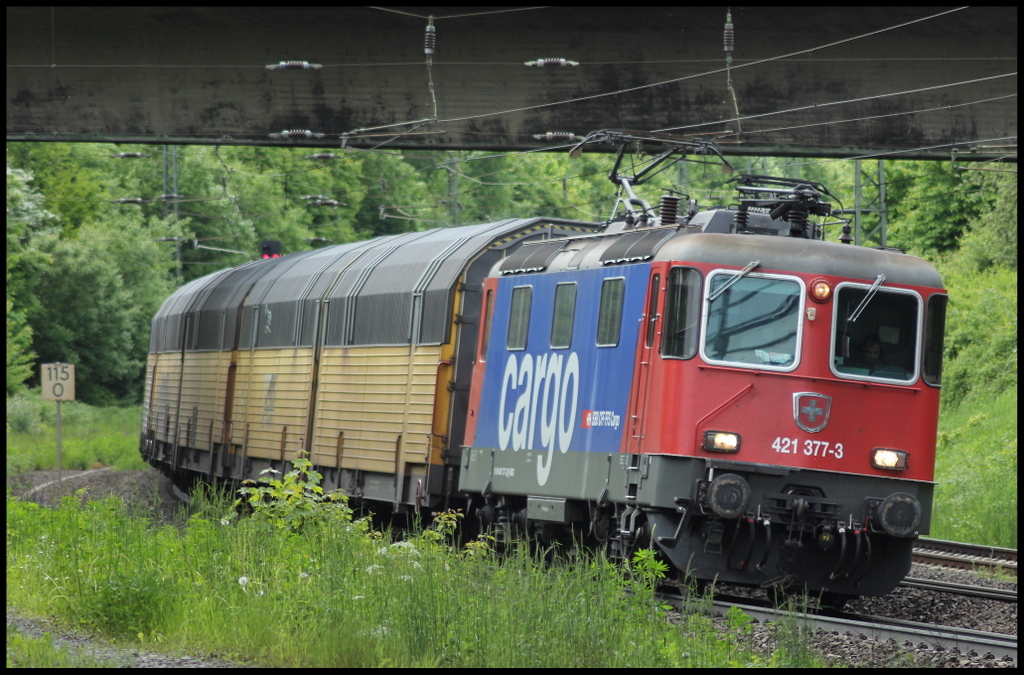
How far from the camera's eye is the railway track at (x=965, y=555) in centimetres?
1698

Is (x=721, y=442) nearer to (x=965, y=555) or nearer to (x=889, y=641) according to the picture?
(x=889, y=641)

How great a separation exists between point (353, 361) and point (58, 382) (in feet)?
34.9

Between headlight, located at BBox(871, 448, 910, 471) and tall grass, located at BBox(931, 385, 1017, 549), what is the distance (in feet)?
27.1

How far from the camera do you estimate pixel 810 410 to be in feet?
39.0

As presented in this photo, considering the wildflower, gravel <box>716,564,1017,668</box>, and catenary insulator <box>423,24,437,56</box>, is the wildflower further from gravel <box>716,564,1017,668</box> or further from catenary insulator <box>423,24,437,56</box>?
catenary insulator <box>423,24,437,56</box>

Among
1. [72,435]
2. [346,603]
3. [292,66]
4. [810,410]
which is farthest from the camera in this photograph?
[72,435]

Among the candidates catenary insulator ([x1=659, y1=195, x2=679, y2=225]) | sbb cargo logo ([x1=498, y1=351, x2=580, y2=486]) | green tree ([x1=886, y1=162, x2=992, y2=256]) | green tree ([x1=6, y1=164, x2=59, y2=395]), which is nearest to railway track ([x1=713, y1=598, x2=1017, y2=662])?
sbb cargo logo ([x1=498, y1=351, x2=580, y2=486])

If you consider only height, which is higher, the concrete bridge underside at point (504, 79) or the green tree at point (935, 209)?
the green tree at point (935, 209)

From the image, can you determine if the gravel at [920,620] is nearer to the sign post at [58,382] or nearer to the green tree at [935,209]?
the sign post at [58,382]

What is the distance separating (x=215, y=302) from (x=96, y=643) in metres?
17.5

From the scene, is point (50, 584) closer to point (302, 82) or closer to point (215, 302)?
point (302, 82)

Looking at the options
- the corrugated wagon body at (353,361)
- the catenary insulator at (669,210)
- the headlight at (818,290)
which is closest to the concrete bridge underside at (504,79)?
the corrugated wagon body at (353,361)

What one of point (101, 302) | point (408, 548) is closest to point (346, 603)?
point (408, 548)

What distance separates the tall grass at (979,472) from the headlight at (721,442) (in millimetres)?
9297
